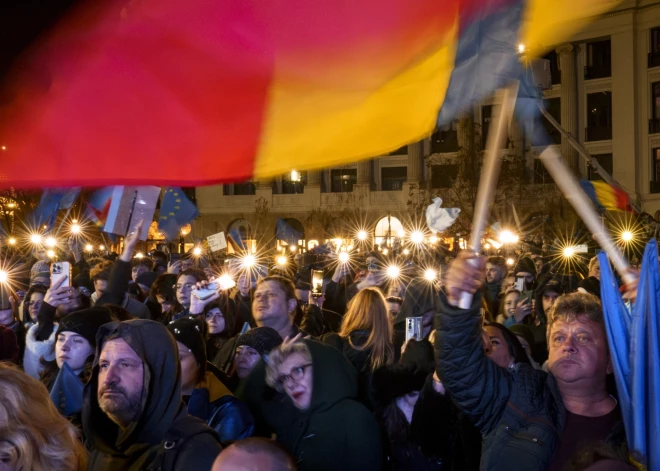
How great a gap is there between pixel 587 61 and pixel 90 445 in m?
47.3

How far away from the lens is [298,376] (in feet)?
13.2

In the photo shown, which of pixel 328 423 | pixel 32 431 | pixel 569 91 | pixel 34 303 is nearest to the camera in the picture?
pixel 32 431

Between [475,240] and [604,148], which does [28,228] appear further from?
[604,148]

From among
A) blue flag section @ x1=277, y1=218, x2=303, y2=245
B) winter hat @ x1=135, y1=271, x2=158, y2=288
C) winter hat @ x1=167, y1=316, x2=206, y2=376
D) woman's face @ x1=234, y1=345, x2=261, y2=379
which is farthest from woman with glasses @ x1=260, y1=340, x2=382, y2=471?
blue flag section @ x1=277, y1=218, x2=303, y2=245

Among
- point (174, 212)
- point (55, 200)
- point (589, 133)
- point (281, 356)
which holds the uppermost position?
point (589, 133)

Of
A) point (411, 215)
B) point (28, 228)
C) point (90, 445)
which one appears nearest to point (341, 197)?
point (411, 215)

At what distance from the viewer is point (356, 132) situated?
16.4ft

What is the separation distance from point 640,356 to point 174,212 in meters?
7.16

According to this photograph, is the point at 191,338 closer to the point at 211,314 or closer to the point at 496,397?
the point at 496,397

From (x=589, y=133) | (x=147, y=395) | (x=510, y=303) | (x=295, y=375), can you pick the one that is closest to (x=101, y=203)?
(x=510, y=303)

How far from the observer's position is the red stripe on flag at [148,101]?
15.7 ft

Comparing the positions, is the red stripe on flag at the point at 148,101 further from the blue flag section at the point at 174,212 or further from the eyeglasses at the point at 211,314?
the blue flag section at the point at 174,212

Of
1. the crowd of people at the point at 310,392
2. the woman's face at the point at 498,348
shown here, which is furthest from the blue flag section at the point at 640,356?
the woman's face at the point at 498,348

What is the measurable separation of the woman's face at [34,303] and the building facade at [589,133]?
32.2m
